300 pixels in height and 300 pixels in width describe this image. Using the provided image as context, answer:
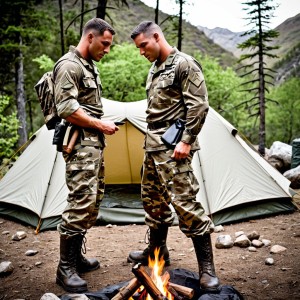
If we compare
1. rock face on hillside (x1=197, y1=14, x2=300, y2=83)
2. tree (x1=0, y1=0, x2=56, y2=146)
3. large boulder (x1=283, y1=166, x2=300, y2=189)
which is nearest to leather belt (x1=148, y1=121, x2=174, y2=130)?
large boulder (x1=283, y1=166, x2=300, y2=189)

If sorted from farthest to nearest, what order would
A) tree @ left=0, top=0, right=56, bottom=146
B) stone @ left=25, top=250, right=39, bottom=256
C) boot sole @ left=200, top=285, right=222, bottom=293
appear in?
1. tree @ left=0, top=0, right=56, bottom=146
2. stone @ left=25, top=250, right=39, bottom=256
3. boot sole @ left=200, top=285, right=222, bottom=293

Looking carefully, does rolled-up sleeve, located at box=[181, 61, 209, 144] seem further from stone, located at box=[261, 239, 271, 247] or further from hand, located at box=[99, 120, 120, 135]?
stone, located at box=[261, 239, 271, 247]

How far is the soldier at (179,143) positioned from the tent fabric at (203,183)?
1820mm

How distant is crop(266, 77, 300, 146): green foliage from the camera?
2811 cm

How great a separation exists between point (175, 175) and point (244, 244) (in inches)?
64.5

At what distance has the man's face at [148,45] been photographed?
286cm

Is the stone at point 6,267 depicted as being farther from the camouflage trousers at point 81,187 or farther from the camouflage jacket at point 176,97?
the camouflage jacket at point 176,97

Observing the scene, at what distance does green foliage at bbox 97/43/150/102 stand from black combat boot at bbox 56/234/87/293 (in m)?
14.2

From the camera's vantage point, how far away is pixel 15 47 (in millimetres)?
13547

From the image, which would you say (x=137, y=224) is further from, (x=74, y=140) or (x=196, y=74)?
(x=196, y=74)

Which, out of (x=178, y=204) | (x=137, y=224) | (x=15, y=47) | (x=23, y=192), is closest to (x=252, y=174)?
(x=137, y=224)

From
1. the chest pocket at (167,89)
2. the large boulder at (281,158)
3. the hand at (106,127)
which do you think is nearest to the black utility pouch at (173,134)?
the chest pocket at (167,89)

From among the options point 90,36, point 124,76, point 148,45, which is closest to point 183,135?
point 148,45

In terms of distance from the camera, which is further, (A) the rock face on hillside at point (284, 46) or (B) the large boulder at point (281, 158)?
(A) the rock face on hillside at point (284, 46)
